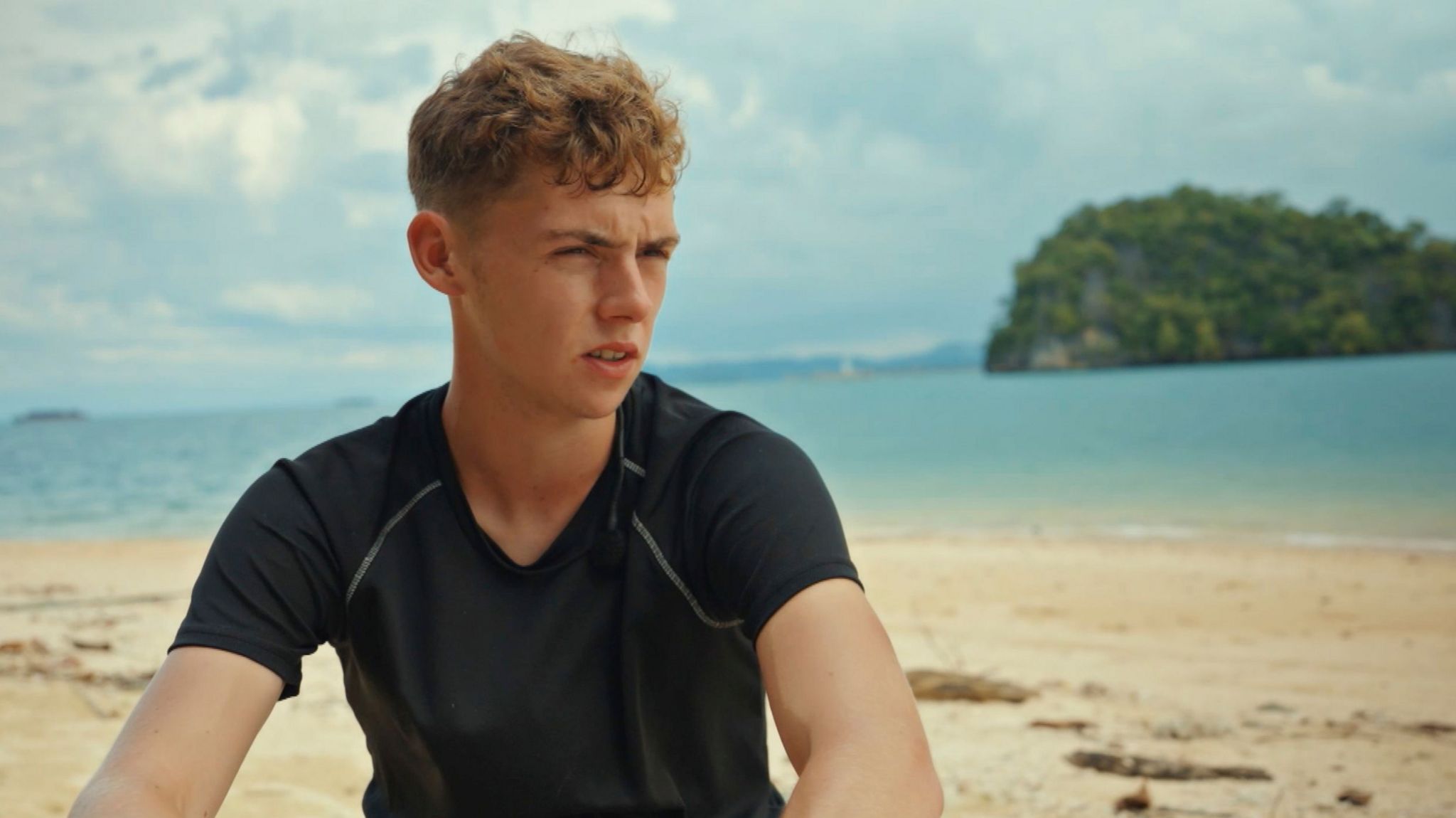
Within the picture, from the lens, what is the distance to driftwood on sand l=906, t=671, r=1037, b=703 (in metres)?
5.59

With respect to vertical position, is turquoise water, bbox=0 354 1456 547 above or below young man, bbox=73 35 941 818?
below

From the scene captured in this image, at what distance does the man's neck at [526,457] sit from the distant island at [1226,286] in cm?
9990

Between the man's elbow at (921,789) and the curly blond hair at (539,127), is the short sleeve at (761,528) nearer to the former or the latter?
the man's elbow at (921,789)

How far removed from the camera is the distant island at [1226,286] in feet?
300

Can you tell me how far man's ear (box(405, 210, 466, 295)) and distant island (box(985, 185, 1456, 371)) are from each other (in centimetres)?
9994

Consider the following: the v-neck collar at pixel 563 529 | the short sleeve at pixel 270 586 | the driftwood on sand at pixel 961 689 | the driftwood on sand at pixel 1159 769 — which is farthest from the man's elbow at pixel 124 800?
the driftwood on sand at pixel 961 689

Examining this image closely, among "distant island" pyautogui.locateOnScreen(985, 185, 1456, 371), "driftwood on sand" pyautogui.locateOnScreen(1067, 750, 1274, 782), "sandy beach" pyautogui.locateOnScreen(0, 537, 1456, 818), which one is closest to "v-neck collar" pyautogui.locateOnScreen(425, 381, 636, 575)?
"sandy beach" pyautogui.locateOnScreen(0, 537, 1456, 818)

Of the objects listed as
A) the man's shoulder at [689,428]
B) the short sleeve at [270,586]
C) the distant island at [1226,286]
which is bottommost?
the short sleeve at [270,586]

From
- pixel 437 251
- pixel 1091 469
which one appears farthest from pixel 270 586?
pixel 1091 469

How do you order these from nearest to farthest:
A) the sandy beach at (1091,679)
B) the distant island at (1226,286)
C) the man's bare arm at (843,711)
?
the man's bare arm at (843,711), the sandy beach at (1091,679), the distant island at (1226,286)

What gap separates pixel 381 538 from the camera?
1.89 metres

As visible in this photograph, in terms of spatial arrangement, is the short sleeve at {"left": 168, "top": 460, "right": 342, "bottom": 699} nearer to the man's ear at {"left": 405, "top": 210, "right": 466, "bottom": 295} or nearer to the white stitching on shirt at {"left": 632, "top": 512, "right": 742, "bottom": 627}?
the man's ear at {"left": 405, "top": 210, "right": 466, "bottom": 295}

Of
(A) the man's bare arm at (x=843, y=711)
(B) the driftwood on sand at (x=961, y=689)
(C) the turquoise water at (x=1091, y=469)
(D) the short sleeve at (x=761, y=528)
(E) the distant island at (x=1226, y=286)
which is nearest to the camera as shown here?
(A) the man's bare arm at (x=843, y=711)

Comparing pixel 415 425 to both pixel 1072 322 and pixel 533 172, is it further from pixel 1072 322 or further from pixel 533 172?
pixel 1072 322
